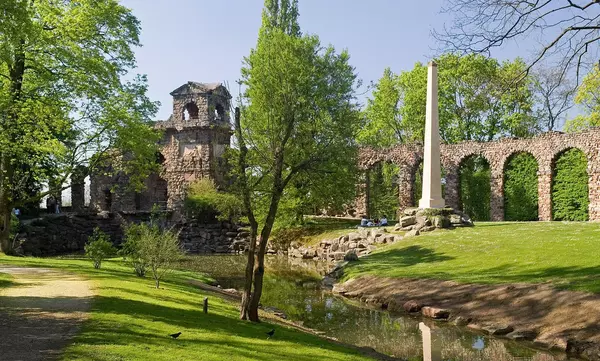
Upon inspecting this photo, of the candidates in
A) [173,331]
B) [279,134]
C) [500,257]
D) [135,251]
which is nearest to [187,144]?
[135,251]

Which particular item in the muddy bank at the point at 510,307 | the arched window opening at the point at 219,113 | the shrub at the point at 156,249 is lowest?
the muddy bank at the point at 510,307

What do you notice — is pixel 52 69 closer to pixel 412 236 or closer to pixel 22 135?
pixel 22 135

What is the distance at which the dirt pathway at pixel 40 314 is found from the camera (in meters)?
7.90

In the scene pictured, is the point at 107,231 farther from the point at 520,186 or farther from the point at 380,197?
the point at 520,186

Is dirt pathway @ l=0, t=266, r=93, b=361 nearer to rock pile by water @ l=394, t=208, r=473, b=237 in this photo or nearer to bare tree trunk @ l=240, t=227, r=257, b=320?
bare tree trunk @ l=240, t=227, r=257, b=320

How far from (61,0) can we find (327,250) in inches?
740

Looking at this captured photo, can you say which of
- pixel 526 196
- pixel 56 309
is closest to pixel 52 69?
pixel 56 309

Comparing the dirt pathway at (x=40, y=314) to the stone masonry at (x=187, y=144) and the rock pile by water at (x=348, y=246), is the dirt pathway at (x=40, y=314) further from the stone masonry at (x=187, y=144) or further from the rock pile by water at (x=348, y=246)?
the stone masonry at (x=187, y=144)

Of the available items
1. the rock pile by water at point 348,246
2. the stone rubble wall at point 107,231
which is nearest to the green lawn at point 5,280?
the rock pile by water at point 348,246

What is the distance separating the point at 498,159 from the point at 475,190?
12.3 ft

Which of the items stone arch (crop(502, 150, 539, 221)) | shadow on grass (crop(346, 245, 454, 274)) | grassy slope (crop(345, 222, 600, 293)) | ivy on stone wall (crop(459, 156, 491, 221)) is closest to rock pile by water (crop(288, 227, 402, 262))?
shadow on grass (crop(346, 245, 454, 274))

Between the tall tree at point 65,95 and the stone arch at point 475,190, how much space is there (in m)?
23.4

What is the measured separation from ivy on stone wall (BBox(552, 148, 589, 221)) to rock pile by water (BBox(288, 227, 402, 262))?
1225 centimetres

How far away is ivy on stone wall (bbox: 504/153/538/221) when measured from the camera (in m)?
36.4
